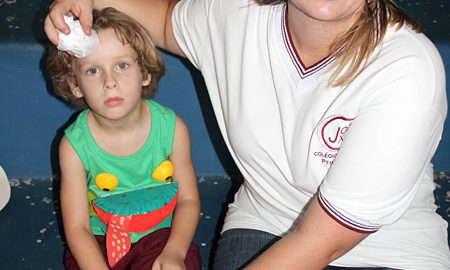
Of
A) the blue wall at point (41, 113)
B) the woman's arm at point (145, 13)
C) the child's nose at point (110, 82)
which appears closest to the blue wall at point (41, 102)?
the blue wall at point (41, 113)

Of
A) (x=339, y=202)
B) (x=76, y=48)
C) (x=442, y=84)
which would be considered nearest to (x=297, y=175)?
(x=339, y=202)

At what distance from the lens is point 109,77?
109 centimetres

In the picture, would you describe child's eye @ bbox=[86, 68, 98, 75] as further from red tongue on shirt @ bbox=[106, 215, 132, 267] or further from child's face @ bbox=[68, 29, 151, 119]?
red tongue on shirt @ bbox=[106, 215, 132, 267]

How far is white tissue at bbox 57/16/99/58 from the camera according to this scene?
1015mm

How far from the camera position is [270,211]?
1.15 m

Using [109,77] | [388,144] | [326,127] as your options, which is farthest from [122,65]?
[388,144]

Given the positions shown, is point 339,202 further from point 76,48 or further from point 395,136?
point 76,48

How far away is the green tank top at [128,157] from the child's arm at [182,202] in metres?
0.02

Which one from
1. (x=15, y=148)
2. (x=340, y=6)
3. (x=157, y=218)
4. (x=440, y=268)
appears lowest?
(x=15, y=148)

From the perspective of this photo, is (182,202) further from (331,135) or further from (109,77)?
(331,135)

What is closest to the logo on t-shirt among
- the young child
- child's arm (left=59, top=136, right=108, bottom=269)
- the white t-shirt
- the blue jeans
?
the white t-shirt

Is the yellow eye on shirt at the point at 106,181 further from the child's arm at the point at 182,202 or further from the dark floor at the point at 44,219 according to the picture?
the dark floor at the point at 44,219

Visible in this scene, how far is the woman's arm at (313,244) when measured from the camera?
90 centimetres

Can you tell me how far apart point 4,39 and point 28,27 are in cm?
8
